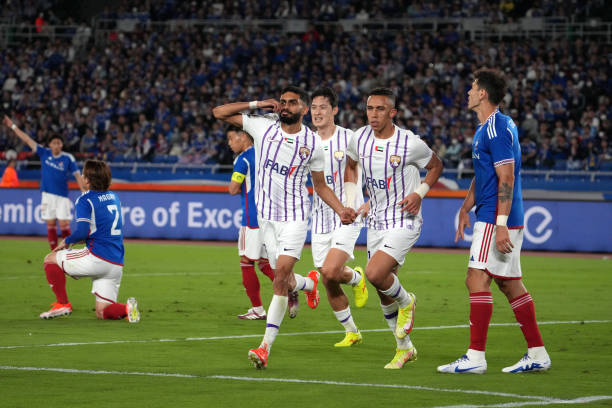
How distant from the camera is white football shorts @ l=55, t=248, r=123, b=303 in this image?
11.3 meters

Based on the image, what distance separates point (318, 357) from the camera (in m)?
8.88

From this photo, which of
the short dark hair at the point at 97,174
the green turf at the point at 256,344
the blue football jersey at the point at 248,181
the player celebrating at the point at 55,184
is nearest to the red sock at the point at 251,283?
the green turf at the point at 256,344

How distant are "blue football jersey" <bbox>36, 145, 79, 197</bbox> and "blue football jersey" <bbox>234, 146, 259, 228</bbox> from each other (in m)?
7.91

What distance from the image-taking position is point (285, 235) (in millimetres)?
8852

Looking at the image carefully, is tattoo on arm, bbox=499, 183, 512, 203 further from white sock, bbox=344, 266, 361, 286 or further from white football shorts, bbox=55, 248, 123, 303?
white football shorts, bbox=55, 248, 123, 303

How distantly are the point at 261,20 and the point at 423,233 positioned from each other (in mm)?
15999

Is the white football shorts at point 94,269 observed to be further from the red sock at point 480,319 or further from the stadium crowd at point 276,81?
the stadium crowd at point 276,81

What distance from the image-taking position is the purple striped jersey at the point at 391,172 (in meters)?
8.74

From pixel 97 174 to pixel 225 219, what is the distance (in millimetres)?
13523

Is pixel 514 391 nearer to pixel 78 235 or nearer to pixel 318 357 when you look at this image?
pixel 318 357

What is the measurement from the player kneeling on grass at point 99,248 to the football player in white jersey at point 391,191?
3598 millimetres

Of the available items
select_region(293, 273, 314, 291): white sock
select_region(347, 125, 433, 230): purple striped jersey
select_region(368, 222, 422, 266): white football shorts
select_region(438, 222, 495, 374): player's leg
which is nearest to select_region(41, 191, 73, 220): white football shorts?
select_region(293, 273, 314, 291): white sock

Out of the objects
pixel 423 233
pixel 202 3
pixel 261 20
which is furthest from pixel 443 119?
pixel 202 3

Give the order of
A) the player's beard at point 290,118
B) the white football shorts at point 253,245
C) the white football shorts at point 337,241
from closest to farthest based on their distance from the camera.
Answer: the player's beard at point 290,118 < the white football shorts at point 337,241 < the white football shorts at point 253,245
